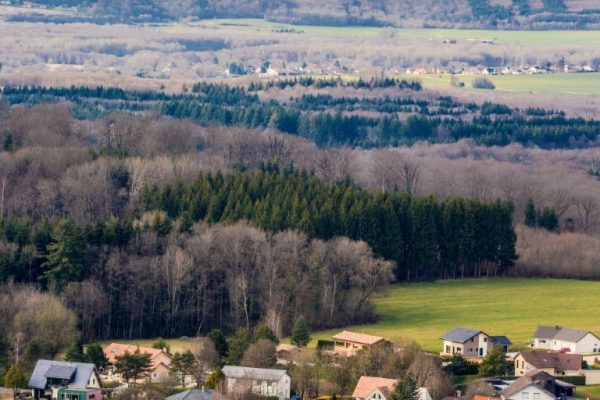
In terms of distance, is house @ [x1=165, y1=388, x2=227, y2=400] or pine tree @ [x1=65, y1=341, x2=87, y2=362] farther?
pine tree @ [x1=65, y1=341, x2=87, y2=362]

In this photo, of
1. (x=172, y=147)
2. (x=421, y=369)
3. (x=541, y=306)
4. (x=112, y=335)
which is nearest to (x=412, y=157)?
(x=172, y=147)

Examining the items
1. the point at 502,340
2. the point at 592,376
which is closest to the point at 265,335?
the point at 502,340

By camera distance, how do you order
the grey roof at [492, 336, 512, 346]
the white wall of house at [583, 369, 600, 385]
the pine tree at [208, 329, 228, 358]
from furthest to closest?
the grey roof at [492, 336, 512, 346], the pine tree at [208, 329, 228, 358], the white wall of house at [583, 369, 600, 385]

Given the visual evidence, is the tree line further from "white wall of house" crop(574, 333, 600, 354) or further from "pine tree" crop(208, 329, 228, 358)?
"pine tree" crop(208, 329, 228, 358)

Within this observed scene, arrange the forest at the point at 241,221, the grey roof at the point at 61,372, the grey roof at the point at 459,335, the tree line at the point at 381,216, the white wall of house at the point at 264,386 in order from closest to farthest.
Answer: the white wall of house at the point at 264,386 < the grey roof at the point at 61,372 < the grey roof at the point at 459,335 < the forest at the point at 241,221 < the tree line at the point at 381,216

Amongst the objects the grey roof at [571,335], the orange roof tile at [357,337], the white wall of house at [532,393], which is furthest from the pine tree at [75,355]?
the grey roof at [571,335]

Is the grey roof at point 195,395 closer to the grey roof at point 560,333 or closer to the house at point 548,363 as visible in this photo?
the house at point 548,363

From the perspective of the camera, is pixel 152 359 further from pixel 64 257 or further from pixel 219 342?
pixel 64 257

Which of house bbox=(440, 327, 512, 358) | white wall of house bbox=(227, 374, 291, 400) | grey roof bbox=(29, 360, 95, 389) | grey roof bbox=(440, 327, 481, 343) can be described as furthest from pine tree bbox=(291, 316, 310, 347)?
grey roof bbox=(29, 360, 95, 389)
